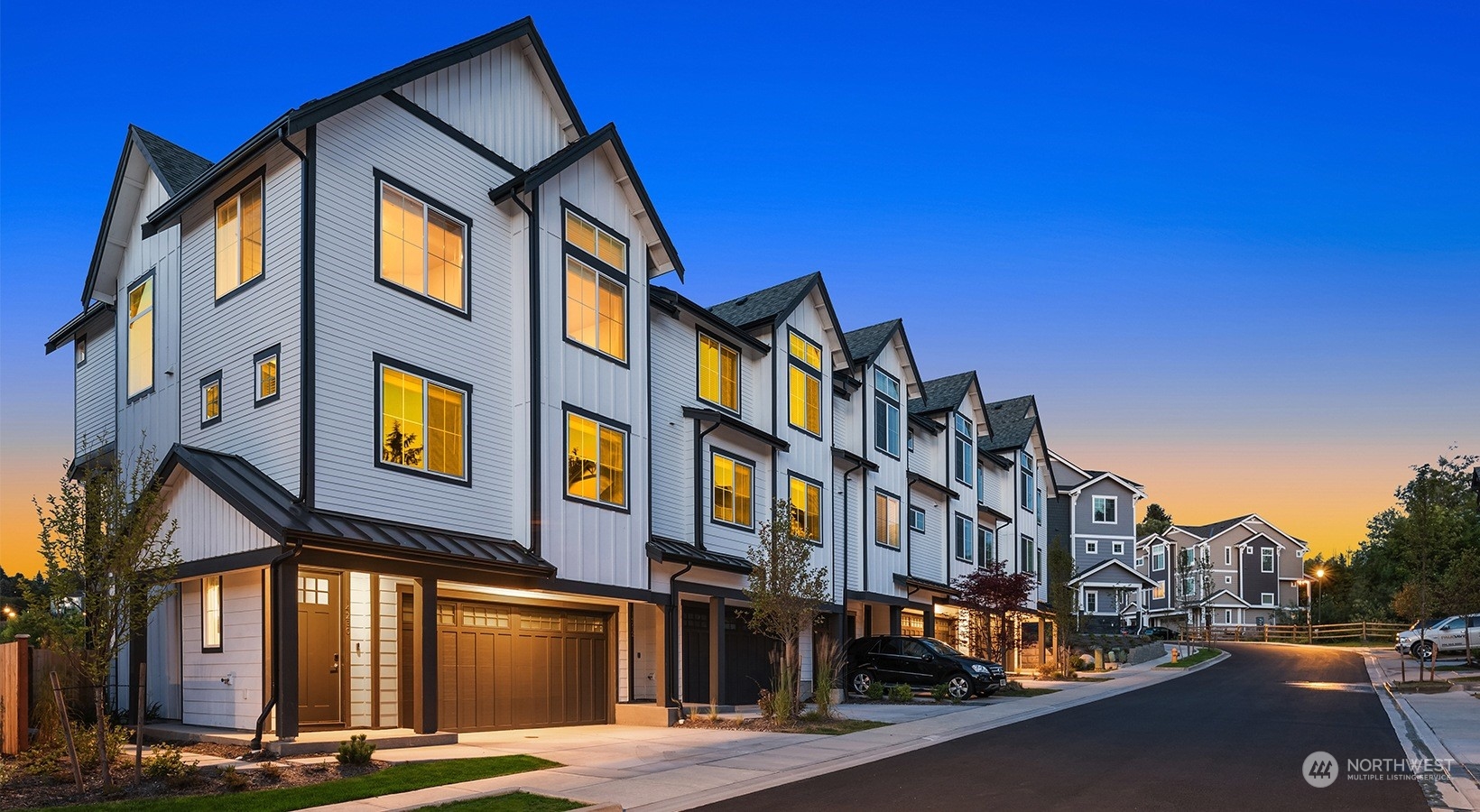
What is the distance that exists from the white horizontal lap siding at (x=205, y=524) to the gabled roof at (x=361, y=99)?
4850 mm

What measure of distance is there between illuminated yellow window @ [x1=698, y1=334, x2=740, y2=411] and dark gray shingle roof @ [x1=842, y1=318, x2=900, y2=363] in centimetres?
665

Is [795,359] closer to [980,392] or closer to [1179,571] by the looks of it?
[980,392]

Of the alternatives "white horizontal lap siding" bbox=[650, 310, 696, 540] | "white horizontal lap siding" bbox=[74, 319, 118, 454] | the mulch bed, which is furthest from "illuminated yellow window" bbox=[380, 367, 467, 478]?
"white horizontal lap siding" bbox=[74, 319, 118, 454]

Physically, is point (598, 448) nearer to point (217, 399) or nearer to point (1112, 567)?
point (217, 399)

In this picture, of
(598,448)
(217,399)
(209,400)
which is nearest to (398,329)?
(217,399)

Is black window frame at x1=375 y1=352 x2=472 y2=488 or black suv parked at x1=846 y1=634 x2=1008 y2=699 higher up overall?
black window frame at x1=375 y1=352 x2=472 y2=488

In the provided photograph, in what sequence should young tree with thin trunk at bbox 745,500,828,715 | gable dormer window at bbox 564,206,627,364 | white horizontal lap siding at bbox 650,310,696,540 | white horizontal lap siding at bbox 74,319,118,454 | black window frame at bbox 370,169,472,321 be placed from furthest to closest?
white horizontal lap siding at bbox 650,310,696,540 < white horizontal lap siding at bbox 74,319,118,454 < young tree with thin trunk at bbox 745,500,828,715 < gable dormer window at bbox 564,206,627,364 < black window frame at bbox 370,169,472,321

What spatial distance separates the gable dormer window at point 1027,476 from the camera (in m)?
51.0

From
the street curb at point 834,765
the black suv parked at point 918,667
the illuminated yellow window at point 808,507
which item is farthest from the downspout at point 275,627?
the black suv parked at point 918,667

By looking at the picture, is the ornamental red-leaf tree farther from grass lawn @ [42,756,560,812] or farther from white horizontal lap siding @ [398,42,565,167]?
grass lawn @ [42,756,560,812]

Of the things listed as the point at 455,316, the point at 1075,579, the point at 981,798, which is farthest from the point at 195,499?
the point at 1075,579

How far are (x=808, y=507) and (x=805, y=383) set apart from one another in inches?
134

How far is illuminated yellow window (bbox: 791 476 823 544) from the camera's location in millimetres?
30484

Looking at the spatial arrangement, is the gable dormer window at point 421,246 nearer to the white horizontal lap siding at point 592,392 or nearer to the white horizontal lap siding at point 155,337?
the white horizontal lap siding at point 592,392
